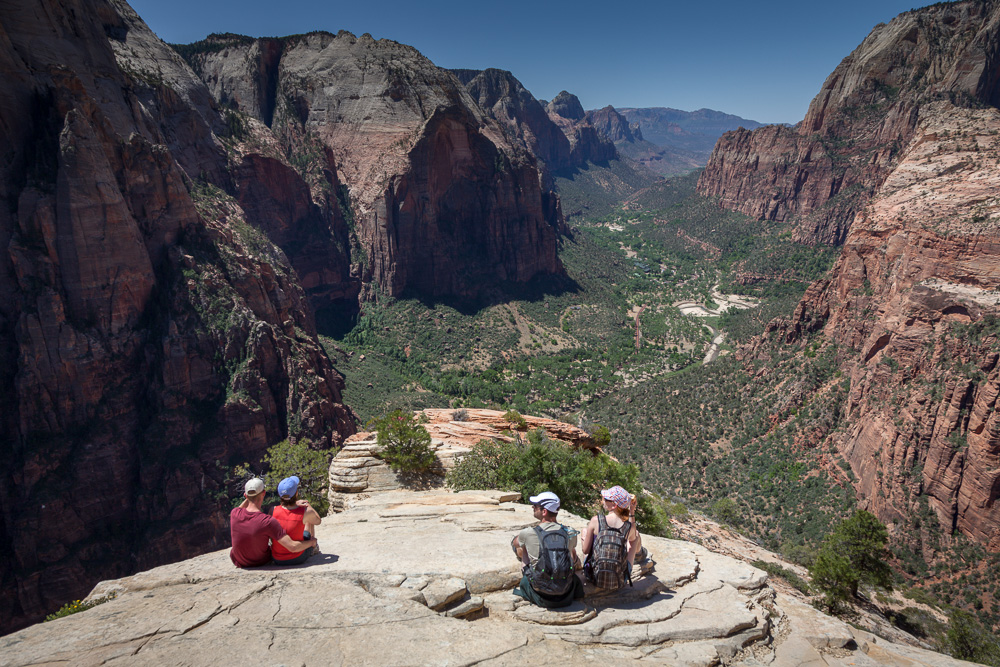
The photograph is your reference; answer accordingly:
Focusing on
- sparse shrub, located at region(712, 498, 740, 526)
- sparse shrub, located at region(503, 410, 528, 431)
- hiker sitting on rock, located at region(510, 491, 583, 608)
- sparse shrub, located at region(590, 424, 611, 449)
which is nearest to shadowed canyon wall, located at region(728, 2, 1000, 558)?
sparse shrub, located at region(712, 498, 740, 526)

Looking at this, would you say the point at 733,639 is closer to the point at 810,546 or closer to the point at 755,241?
the point at 810,546

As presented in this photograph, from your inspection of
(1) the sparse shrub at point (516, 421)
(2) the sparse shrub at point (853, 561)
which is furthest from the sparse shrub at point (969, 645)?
(1) the sparse shrub at point (516, 421)

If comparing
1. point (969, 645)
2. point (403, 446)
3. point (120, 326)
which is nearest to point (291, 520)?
point (403, 446)

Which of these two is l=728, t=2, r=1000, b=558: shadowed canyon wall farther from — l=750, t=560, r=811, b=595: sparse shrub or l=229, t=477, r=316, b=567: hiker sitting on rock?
l=229, t=477, r=316, b=567: hiker sitting on rock

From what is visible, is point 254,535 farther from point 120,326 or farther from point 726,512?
point 726,512

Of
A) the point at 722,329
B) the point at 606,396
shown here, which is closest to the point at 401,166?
the point at 606,396
